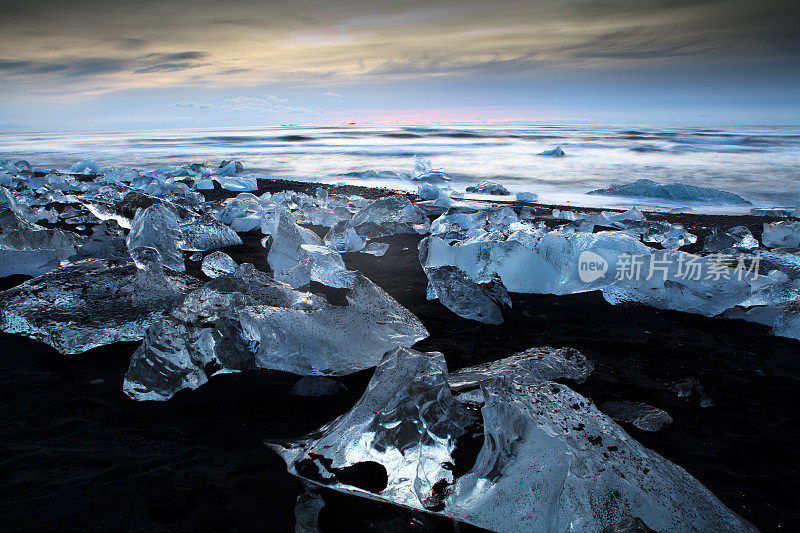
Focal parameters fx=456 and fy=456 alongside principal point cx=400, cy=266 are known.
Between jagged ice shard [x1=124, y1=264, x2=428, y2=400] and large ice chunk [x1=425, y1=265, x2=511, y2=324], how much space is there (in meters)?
0.34

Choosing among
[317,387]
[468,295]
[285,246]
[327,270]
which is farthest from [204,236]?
[317,387]

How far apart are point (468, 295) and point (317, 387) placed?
3.03ft

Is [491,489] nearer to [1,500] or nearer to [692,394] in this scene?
[692,394]

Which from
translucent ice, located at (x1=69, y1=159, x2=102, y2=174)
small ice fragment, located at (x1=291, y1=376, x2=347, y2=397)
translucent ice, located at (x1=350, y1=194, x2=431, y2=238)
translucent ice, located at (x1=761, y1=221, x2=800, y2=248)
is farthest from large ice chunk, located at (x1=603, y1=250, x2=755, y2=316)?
translucent ice, located at (x1=69, y1=159, x2=102, y2=174)

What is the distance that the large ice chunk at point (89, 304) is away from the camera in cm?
184

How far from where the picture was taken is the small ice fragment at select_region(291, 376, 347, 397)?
1539 millimetres

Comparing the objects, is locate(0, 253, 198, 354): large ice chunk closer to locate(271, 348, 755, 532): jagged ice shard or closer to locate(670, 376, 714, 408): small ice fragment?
locate(271, 348, 755, 532): jagged ice shard

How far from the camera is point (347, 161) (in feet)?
46.4

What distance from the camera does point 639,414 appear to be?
1413 mm

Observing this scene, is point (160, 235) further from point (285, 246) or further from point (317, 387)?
point (317, 387)

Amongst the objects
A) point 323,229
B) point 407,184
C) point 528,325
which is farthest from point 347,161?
point 528,325

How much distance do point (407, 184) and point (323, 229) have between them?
4727 millimetres

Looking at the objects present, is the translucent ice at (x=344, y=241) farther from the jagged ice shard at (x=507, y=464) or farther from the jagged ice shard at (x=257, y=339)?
the jagged ice shard at (x=507, y=464)

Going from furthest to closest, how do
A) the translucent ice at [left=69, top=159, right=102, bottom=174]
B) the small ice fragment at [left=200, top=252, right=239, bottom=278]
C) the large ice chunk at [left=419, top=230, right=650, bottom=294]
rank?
the translucent ice at [left=69, top=159, right=102, bottom=174], the small ice fragment at [left=200, top=252, right=239, bottom=278], the large ice chunk at [left=419, top=230, right=650, bottom=294]
